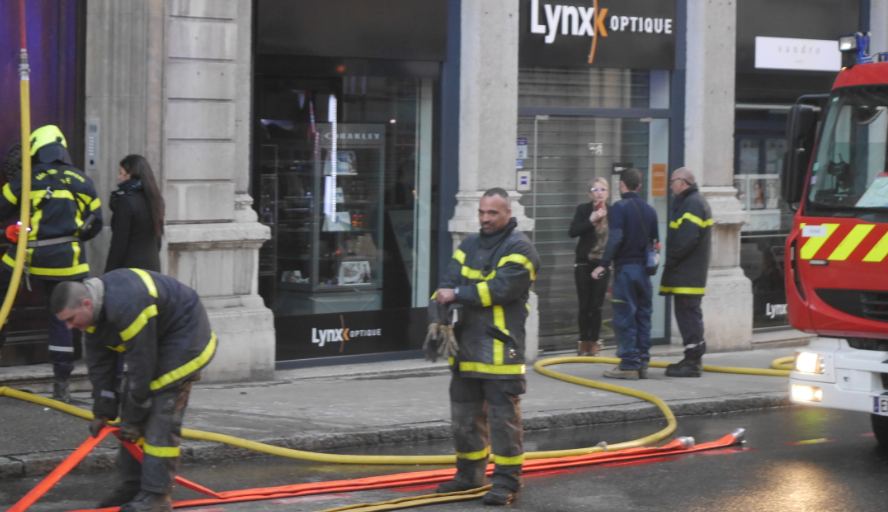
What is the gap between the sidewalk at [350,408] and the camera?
757 cm

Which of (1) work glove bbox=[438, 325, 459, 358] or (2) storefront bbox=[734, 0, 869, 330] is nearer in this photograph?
(1) work glove bbox=[438, 325, 459, 358]

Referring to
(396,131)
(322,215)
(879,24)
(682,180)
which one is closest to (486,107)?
(396,131)

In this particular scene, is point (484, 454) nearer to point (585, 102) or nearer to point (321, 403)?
point (321, 403)

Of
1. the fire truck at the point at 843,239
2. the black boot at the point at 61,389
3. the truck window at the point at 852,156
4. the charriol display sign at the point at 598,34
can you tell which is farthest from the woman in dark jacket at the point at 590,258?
the black boot at the point at 61,389

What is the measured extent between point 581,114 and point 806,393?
5516mm

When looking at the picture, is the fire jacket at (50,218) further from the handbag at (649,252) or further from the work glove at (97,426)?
the handbag at (649,252)

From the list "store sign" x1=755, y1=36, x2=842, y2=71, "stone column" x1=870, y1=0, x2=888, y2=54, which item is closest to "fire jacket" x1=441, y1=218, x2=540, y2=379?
"store sign" x1=755, y1=36, x2=842, y2=71

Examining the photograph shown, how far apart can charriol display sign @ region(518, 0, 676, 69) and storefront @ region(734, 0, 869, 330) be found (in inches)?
48.8

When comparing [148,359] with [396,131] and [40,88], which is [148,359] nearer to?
[40,88]

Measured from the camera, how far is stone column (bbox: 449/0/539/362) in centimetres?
1160

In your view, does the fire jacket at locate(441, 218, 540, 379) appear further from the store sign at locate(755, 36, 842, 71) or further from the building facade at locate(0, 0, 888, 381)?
the store sign at locate(755, 36, 842, 71)

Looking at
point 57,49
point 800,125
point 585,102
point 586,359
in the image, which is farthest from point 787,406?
point 57,49

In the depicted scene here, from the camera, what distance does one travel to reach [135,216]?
8.76 m

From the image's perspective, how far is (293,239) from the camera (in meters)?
11.0
